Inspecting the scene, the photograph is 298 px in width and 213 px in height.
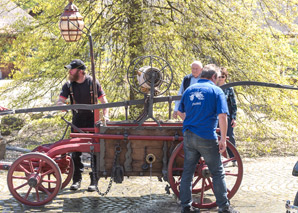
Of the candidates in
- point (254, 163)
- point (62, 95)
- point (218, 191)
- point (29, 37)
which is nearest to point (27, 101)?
point (29, 37)

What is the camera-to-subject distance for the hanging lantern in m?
7.61

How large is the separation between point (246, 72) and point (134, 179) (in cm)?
334

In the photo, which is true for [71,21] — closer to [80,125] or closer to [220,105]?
[80,125]

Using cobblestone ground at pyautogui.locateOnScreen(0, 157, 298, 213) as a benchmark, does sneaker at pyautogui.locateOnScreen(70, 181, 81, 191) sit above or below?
above

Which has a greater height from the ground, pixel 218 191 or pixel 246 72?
pixel 246 72

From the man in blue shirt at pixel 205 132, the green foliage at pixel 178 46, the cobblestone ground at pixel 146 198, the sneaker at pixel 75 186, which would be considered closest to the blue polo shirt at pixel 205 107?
the man in blue shirt at pixel 205 132

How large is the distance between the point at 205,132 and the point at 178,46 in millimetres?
5024

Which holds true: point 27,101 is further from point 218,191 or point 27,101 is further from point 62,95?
point 218,191

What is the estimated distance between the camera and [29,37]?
10992 millimetres

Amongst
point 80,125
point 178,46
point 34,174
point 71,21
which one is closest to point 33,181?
point 34,174

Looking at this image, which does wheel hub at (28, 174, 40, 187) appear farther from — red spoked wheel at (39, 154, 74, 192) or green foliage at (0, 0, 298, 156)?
green foliage at (0, 0, 298, 156)

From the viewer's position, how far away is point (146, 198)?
22.1ft

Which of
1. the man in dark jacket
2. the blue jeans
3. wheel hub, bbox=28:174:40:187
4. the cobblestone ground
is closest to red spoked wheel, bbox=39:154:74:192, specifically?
the cobblestone ground

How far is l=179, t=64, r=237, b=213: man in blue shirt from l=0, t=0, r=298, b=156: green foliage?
169 inches
